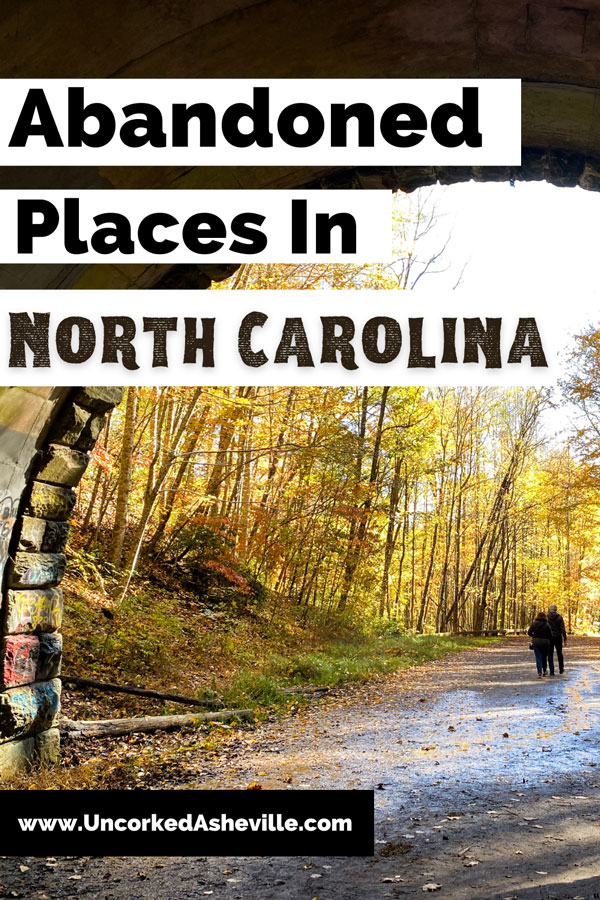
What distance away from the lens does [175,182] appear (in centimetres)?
592

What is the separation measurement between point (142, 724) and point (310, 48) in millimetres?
7528

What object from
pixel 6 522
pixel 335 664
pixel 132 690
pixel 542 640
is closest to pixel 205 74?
pixel 6 522

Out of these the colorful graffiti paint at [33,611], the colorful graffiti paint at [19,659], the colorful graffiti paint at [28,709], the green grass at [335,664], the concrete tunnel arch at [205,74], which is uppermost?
the concrete tunnel arch at [205,74]

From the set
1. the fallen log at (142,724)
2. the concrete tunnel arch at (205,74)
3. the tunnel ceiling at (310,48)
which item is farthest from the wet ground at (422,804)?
the tunnel ceiling at (310,48)

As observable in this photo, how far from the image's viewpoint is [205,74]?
5172 millimetres

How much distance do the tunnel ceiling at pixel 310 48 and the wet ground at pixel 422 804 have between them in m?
4.38

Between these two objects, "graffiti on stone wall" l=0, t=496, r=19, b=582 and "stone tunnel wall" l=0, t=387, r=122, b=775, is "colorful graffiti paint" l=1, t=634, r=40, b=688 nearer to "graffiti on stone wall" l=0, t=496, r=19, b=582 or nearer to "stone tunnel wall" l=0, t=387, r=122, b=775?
"stone tunnel wall" l=0, t=387, r=122, b=775

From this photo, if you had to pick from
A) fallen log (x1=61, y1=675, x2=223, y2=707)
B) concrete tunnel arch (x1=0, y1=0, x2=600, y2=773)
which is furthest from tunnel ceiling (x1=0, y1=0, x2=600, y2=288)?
fallen log (x1=61, y1=675, x2=223, y2=707)

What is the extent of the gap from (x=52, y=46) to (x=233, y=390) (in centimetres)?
1320

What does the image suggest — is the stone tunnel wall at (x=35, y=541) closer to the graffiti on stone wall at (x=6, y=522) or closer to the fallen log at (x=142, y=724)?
the graffiti on stone wall at (x=6, y=522)

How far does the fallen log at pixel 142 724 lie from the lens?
Answer: 8164 mm

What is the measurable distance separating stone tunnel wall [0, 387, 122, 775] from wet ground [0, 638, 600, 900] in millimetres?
1640

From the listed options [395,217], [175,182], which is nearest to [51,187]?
[175,182]

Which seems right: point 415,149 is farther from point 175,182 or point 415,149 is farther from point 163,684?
point 163,684
